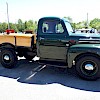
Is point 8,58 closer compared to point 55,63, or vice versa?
point 55,63

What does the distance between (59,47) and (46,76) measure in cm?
106

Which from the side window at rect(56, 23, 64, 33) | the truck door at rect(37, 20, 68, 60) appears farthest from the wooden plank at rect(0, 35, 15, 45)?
the side window at rect(56, 23, 64, 33)

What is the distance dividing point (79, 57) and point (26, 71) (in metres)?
2.15

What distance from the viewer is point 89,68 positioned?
5.79 m

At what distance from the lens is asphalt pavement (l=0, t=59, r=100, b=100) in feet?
15.5

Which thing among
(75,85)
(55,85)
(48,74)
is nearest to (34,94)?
(55,85)

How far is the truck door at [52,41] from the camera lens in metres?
6.32

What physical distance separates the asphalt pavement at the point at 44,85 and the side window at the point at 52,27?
147 centimetres

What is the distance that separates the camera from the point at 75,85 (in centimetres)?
545

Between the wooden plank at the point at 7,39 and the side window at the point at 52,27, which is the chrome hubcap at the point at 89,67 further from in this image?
the wooden plank at the point at 7,39

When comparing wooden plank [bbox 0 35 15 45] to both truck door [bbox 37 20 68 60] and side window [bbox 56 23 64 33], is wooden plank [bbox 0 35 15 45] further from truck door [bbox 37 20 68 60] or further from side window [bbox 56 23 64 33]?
side window [bbox 56 23 64 33]

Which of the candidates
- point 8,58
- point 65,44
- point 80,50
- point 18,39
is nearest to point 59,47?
point 65,44

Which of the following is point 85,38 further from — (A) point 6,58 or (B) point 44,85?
(A) point 6,58

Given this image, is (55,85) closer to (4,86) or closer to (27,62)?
(4,86)
